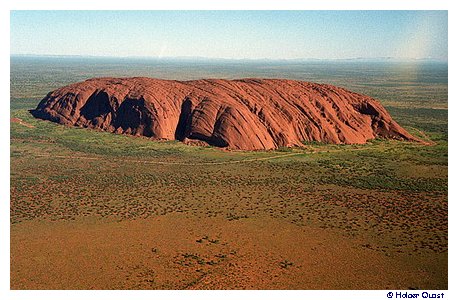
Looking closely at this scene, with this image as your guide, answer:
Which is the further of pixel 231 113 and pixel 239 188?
pixel 231 113

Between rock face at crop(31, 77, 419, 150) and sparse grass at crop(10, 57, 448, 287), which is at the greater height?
rock face at crop(31, 77, 419, 150)

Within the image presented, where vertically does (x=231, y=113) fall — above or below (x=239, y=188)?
above

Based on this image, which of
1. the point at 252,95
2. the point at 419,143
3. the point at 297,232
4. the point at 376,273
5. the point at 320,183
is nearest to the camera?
the point at 376,273

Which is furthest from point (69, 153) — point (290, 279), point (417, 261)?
point (417, 261)

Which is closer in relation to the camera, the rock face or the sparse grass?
the sparse grass

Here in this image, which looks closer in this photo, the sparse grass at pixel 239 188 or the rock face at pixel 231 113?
the sparse grass at pixel 239 188

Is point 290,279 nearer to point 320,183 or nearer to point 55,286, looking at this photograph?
point 55,286

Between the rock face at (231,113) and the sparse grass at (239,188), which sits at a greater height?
the rock face at (231,113)

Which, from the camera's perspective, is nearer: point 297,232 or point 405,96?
point 297,232
